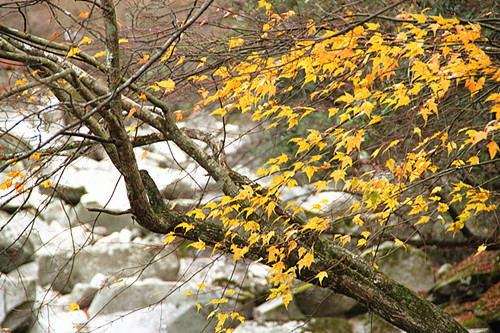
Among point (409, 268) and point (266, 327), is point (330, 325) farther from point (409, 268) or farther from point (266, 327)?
point (409, 268)

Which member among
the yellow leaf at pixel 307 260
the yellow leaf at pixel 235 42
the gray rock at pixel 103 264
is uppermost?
the yellow leaf at pixel 235 42

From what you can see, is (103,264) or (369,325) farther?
(103,264)

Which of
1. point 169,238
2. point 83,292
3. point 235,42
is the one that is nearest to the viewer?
point 169,238

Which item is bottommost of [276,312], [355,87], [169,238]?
[276,312]

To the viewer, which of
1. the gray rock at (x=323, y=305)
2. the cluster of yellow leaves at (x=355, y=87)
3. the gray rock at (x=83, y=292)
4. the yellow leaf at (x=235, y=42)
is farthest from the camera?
the gray rock at (x=83, y=292)

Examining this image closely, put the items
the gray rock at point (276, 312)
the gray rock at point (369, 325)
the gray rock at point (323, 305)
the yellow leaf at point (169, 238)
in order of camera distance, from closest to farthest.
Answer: the yellow leaf at point (169, 238)
the gray rock at point (369, 325)
the gray rock at point (276, 312)
the gray rock at point (323, 305)

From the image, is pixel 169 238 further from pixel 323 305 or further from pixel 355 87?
pixel 323 305

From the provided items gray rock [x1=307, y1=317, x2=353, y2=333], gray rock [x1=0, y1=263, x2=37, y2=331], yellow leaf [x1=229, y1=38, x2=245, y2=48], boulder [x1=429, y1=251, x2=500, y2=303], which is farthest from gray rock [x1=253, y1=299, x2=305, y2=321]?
yellow leaf [x1=229, y1=38, x2=245, y2=48]

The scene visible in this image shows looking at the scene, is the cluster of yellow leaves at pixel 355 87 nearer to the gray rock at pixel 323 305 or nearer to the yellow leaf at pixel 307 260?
the yellow leaf at pixel 307 260

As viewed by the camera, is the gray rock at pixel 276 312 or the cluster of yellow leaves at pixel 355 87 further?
the gray rock at pixel 276 312

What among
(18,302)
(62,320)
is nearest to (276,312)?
(62,320)

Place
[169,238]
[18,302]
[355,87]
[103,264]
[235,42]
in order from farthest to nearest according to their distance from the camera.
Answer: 1. [103,264]
2. [18,302]
3. [235,42]
4. [169,238]
5. [355,87]

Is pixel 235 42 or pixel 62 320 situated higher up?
pixel 235 42

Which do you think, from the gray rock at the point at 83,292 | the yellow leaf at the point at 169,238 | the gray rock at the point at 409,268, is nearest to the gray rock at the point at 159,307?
the gray rock at the point at 83,292
